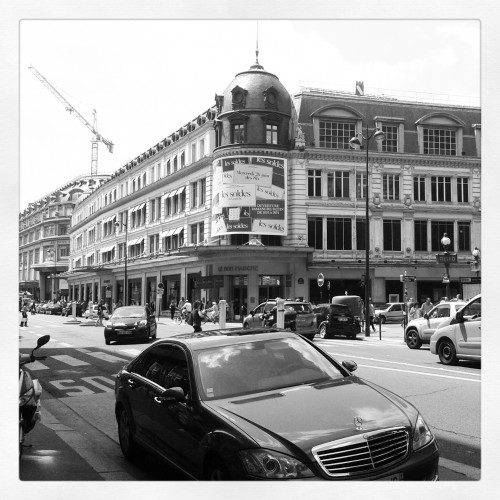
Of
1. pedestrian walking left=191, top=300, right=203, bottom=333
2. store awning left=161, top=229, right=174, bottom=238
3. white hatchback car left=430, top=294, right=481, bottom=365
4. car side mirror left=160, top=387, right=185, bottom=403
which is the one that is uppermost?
store awning left=161, top=229, right=174, bottom=238

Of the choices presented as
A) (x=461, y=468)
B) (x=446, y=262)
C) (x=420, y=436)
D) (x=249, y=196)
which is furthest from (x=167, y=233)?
(x=420, y=436)

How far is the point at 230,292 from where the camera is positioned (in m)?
11.0

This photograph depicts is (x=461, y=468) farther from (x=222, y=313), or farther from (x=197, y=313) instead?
(x=197, y=313)

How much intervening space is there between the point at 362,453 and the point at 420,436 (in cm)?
56

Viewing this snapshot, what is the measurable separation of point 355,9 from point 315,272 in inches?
291

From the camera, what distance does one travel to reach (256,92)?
9500mm

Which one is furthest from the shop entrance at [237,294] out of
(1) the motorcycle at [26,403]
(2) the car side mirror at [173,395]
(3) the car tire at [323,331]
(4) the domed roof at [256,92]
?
(2) the car side mirror at [173,395]

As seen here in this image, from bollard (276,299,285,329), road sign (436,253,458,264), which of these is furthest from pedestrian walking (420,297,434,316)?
bollard (276,299,285,329)

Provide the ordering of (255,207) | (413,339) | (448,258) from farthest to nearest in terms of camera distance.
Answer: (413,339) < (448,258) < (255,207)

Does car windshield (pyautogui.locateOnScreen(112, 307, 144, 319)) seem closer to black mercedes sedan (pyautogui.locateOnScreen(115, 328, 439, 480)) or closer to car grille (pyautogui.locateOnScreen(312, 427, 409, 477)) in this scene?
black mercedes sedan (pyautogui.locateOnScreen(115, 328, 439, 480))

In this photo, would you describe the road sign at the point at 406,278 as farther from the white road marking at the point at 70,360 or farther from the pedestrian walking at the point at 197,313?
the white road marking at the point at 70,360

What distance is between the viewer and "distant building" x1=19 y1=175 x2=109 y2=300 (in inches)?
256

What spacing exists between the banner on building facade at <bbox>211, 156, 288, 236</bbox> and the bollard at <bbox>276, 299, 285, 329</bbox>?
127cm
